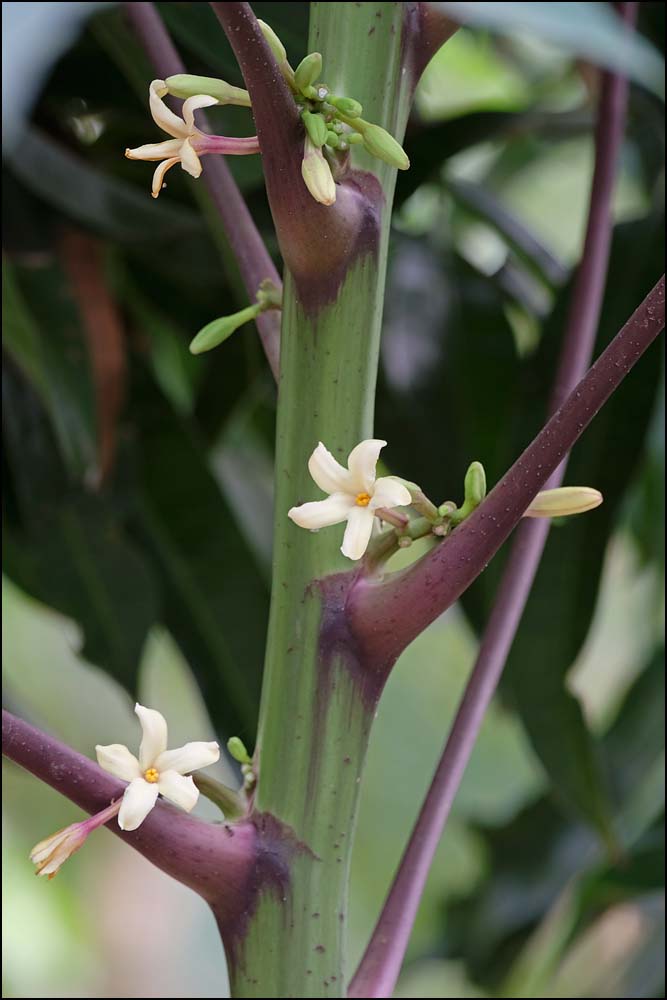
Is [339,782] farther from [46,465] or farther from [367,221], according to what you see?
[46,465]

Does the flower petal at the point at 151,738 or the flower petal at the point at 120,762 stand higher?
the flower petal at the point at 151,738

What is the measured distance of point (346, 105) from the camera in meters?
0.24

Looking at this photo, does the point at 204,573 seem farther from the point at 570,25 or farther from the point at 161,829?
the point at 570,25

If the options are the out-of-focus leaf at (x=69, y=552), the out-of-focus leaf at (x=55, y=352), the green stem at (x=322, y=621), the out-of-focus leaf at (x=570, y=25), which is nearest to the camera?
the out-of-focus leaf at (x=570, y=25)

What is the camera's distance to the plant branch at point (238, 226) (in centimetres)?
32

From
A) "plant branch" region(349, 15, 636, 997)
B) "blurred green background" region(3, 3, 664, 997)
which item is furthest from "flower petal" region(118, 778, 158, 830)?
"blurred green background" region(3, 3, 664, 997)

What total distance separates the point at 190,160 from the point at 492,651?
18 cm

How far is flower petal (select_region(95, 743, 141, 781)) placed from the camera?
24 centimetres

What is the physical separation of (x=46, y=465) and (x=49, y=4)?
1.36 feet

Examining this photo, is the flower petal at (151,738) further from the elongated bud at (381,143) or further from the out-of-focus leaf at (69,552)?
the out-of-focus leaf at (69,552)

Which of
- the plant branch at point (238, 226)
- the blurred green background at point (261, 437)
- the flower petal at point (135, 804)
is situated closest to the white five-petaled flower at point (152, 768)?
the flower petal at point (135, 804)

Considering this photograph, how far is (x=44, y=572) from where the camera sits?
0.61m

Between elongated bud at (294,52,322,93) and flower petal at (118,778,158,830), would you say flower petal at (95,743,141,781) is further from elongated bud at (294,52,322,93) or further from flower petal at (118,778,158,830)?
elongated bud at (294,52,322,93)

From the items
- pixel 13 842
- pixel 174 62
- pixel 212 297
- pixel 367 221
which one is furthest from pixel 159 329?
pixel 13 842
